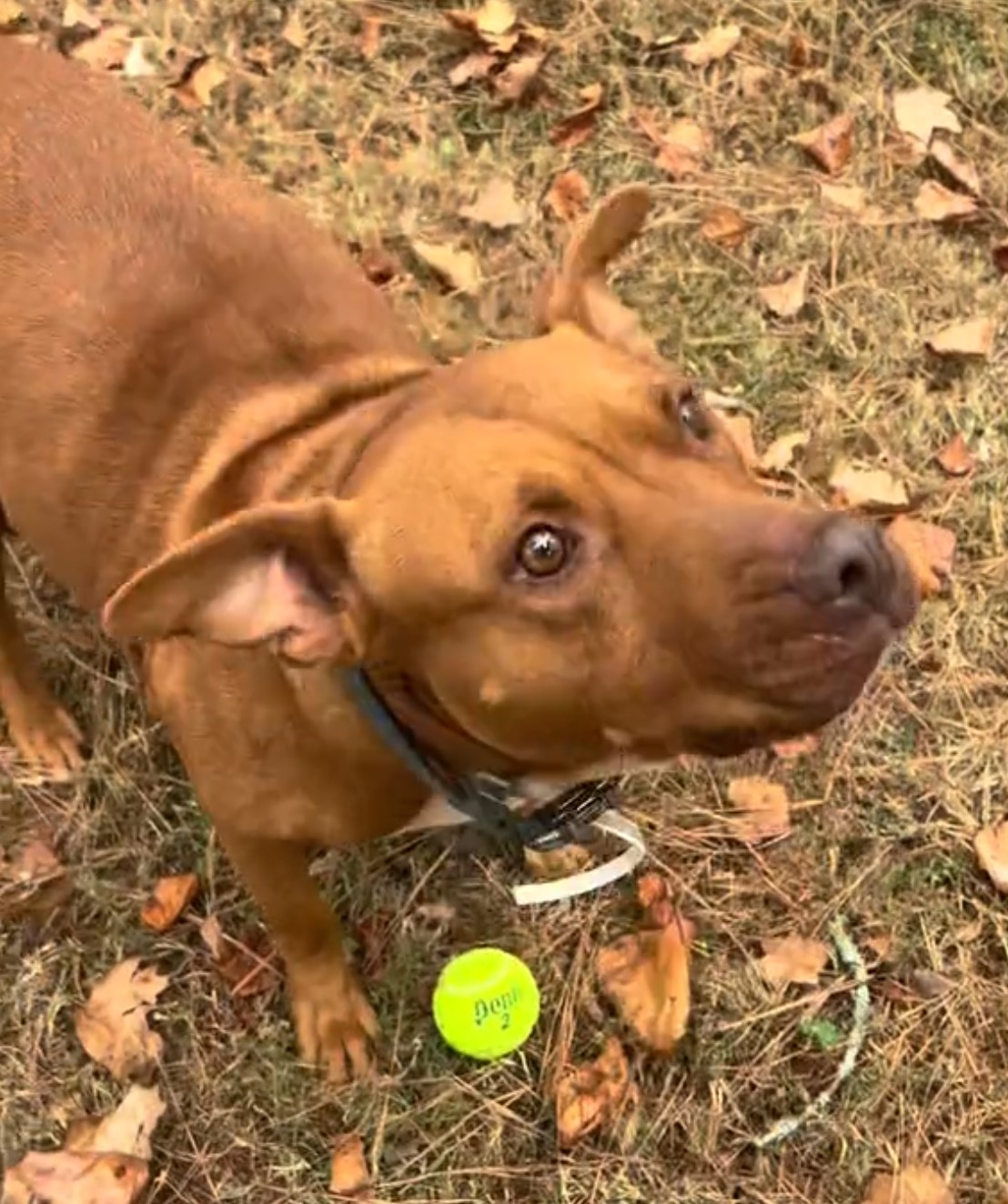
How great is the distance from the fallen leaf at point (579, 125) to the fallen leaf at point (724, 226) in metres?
0.47

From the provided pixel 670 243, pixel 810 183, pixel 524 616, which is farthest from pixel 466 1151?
pixel 810 183

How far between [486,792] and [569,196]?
2523mm

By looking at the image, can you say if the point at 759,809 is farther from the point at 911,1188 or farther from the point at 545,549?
the point at 545,549

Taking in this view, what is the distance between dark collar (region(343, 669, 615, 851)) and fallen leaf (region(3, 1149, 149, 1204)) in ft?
3.90

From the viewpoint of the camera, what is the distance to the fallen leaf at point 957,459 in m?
4.76

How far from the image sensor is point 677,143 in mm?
5301

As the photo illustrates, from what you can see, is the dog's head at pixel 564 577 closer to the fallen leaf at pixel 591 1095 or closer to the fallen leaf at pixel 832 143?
the fallen leaf at pixel 591 1095

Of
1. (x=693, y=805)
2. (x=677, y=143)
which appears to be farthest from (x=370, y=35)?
(x=693, y=805)

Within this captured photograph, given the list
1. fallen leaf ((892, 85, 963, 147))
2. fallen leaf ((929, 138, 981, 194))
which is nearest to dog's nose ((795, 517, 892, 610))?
fallen leaf ((929, 138, 981, 194))

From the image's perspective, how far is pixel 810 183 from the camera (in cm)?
523

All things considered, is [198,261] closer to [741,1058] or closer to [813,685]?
[813,685]

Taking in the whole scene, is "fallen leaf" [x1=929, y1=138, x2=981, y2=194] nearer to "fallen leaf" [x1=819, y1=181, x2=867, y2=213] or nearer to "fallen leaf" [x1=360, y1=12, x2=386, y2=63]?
"fallen leaf" [x1=819, y1=181, x2=867, y2=213]

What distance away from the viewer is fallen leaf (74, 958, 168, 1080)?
4113 millimetres

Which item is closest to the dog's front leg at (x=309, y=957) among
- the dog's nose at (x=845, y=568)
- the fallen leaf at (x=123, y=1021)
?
the fallen leaf at (x=123, y=1021)
